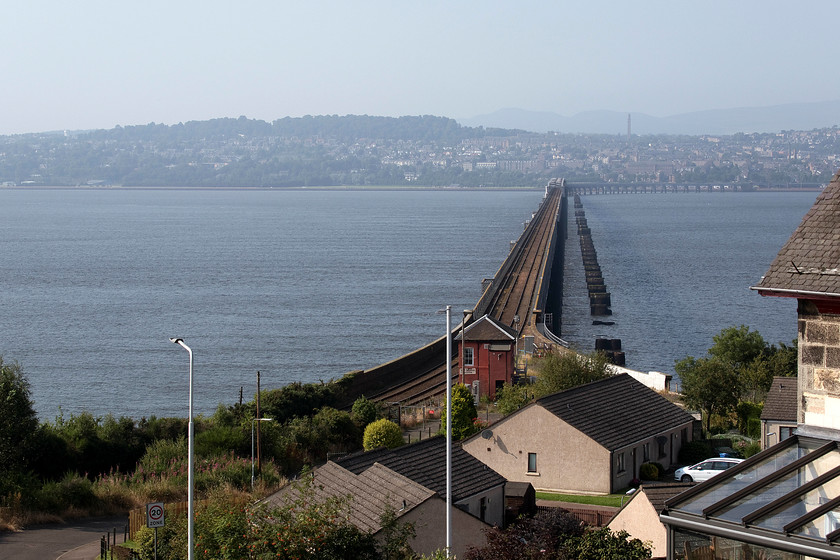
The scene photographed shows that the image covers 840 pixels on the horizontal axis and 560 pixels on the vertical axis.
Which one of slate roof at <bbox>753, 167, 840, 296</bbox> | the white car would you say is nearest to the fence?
the white car

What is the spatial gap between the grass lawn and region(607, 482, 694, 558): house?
15.9 ft

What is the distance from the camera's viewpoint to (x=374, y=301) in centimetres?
7175

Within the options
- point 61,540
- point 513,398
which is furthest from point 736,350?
point 61,540

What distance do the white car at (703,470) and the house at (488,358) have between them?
43.2 ft

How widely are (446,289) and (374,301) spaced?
7.58 m

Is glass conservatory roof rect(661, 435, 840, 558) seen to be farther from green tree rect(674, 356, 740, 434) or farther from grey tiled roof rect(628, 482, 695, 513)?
green tree rect(674, 356, 740, 434)

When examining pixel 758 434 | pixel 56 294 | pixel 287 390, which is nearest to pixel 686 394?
pixel 758 434

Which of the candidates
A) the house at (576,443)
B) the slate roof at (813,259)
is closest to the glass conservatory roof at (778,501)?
the slate roof at (813,259)

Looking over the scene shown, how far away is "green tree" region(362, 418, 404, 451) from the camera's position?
79.7 feet

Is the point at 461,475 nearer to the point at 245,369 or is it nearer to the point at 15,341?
the point at 245,369

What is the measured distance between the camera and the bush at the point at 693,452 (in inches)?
951

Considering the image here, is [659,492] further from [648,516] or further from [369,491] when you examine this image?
[369,491]

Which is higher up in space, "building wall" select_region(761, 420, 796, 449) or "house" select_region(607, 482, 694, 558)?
"house" select_region(607, 482, 694, 558)

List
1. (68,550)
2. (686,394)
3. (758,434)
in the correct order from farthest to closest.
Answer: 1. (686,394)
2. (758,434)
3. (68,550)
